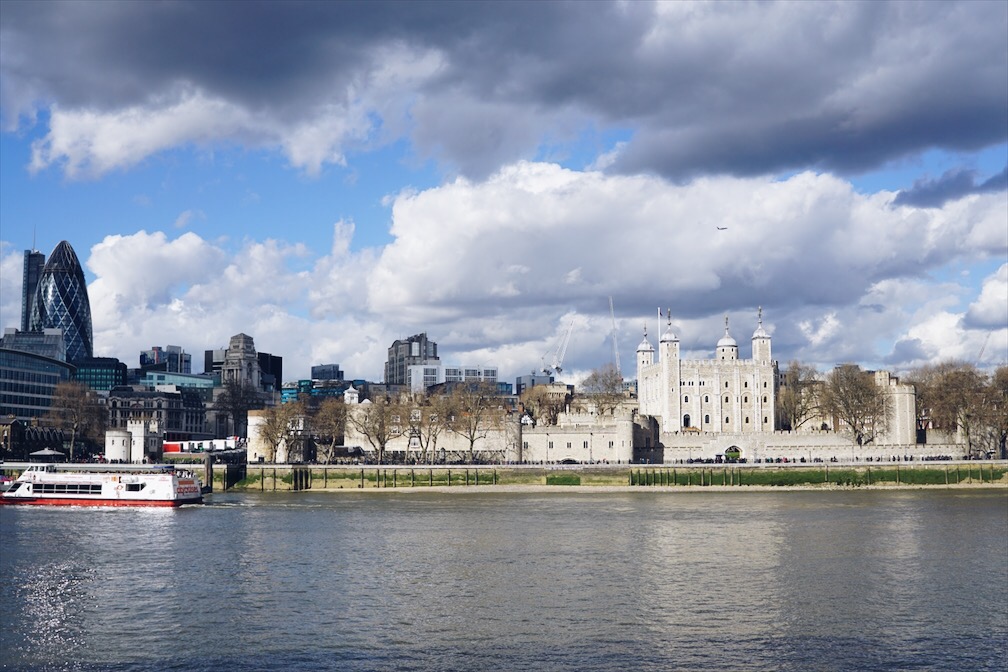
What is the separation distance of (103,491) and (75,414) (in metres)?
53.8

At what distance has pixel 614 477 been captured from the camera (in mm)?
114500

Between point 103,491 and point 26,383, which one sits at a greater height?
point 26,383

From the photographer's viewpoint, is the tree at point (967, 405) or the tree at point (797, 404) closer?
the tree at point (967, 405)

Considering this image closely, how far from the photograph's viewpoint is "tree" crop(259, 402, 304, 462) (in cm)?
13175

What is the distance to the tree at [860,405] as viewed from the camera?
13400cm

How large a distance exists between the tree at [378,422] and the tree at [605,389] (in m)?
34.3

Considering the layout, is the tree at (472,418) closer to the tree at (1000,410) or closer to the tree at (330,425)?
the tree at (330,425)

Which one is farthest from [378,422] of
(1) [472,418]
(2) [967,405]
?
(2) [967,405]

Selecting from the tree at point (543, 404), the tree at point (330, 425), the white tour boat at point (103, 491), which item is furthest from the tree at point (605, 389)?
the white tour boat at point (103, 491)

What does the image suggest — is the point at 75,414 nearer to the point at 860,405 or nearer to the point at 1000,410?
the point at 860,405

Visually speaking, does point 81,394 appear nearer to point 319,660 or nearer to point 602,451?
point 602,451

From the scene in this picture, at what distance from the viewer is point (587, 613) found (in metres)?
39.2

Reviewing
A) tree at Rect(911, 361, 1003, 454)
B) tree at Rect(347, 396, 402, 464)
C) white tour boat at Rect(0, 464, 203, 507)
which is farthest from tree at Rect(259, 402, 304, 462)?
tree at Rect(911, 361, 1003, 454)

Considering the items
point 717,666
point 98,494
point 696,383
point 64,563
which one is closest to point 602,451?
point 696,383
